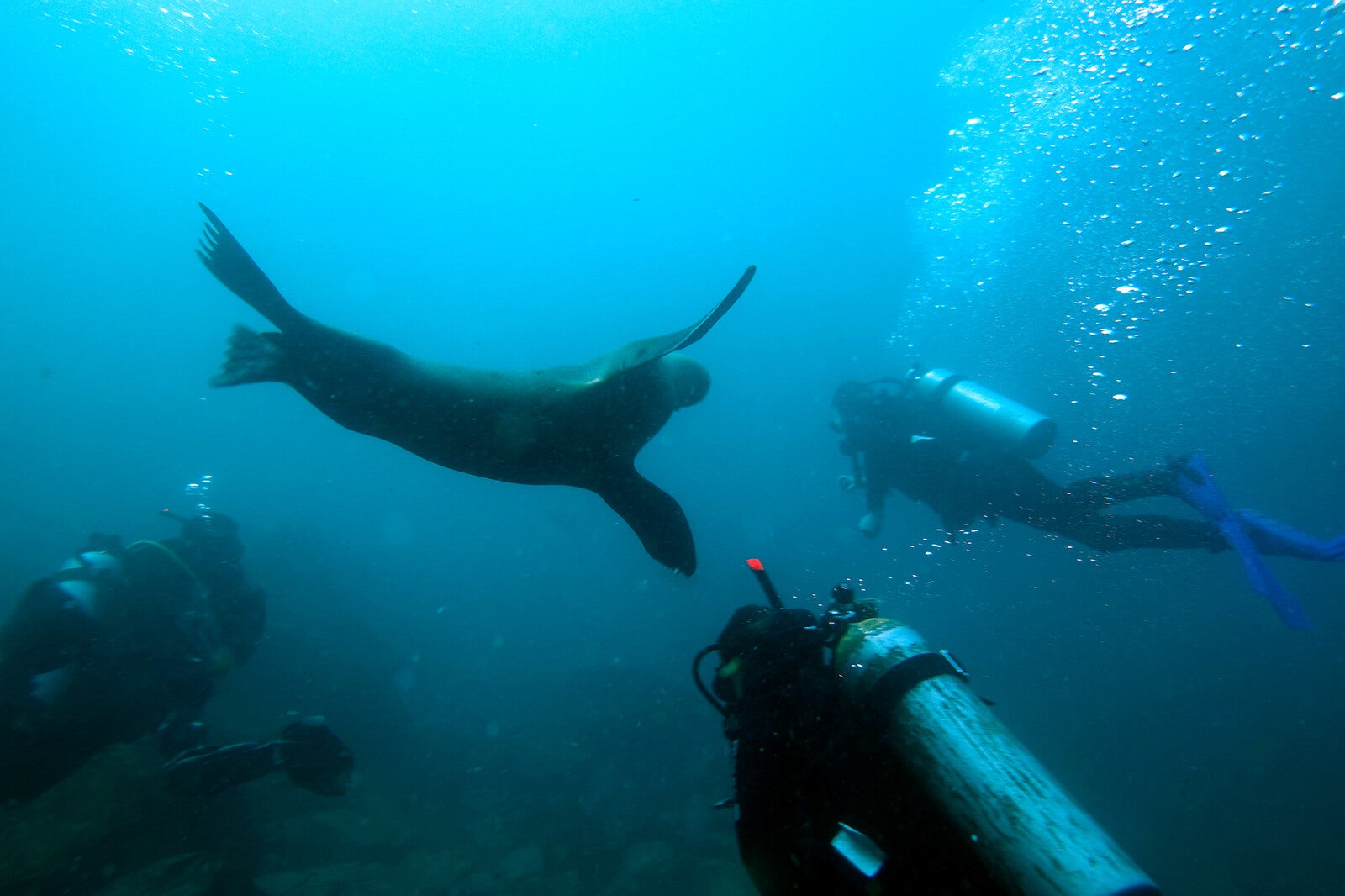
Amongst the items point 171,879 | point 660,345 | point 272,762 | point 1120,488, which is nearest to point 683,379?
point 660,345

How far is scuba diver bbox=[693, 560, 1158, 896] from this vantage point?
185cm

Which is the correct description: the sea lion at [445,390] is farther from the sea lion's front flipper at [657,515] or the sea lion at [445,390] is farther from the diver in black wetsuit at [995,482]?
the diver in black wetsuit at [995,482]

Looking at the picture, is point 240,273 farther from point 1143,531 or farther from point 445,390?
point 1143,531

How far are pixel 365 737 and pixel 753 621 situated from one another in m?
16.2

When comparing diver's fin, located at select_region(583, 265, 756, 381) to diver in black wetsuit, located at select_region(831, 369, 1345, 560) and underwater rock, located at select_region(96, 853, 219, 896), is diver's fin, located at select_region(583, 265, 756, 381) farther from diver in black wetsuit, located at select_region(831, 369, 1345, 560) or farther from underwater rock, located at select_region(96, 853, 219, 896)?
underwater rock, located at select_region(96, 853, 219, 896)

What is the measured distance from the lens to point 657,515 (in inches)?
192

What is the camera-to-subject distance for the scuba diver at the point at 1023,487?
8.38 metres

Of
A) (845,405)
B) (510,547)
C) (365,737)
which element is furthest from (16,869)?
(510,547)

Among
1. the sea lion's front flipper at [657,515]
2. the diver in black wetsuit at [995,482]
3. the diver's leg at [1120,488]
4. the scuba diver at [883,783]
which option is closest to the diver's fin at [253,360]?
the sea lion's front flipper at [657,515]

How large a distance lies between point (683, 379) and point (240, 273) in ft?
11.2

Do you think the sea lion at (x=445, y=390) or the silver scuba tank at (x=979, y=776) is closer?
the silver scuba tank at (x=979, y=776)

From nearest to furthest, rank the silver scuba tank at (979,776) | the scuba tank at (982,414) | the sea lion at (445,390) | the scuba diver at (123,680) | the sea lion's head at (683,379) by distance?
the silver scuba tank at (979,776), the sea lion at (445,390), the sea lion's head at (683,379), the scuba diver at (123,680), the scuba tank at (982,414)

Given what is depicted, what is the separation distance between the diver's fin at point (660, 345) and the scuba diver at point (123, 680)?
6.32 metres

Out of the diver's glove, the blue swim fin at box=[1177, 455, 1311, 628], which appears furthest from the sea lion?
the blue swim fin at box=[1177, 455, 1311, 628]
